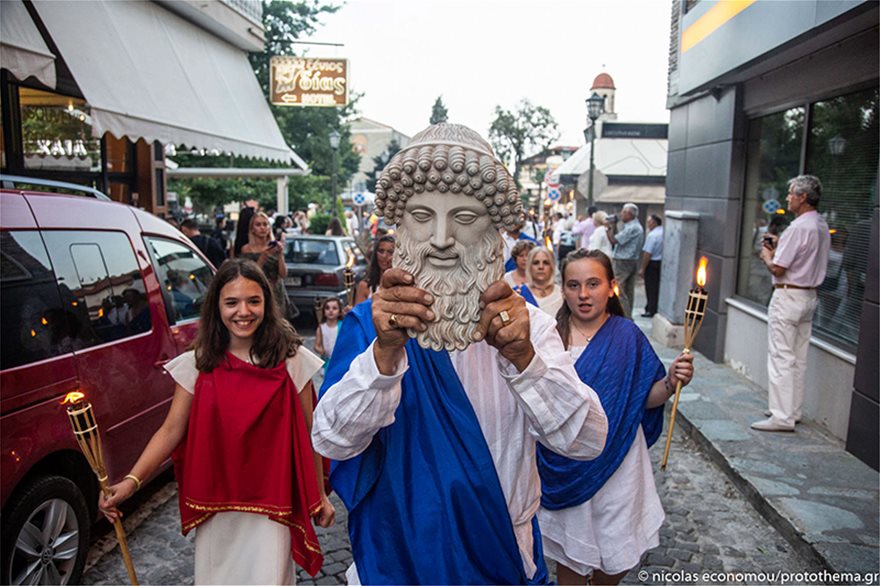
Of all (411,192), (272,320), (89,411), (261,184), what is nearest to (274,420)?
(272,320)

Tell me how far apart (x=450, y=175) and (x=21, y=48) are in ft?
20.0

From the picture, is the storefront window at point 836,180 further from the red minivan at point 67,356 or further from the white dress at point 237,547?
the red minivan at point 67,356

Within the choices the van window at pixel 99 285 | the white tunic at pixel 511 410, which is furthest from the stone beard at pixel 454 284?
the van window at pixel 99 285

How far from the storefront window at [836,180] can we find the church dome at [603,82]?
148 feet

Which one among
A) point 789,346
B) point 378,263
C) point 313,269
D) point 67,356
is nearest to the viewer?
point 67,356

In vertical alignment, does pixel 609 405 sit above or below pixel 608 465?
above

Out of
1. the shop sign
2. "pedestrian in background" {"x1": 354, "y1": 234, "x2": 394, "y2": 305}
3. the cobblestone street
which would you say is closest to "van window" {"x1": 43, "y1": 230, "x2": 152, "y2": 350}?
the cobblestone street

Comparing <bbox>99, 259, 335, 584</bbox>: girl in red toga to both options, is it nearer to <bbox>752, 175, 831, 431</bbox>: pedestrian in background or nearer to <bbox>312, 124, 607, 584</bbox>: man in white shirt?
<bbox>312, 124, 607, 584</bbox>: man in white shirt

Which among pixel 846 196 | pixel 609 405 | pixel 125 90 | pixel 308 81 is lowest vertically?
pixel 609 405

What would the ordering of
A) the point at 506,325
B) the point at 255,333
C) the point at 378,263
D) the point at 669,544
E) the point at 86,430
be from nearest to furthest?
the point at 506,325 → the point at 86,430 → the point at 255,333 → the point at 669,544 → the point at 378,263

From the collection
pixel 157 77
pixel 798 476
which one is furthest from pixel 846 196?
pixel 157 77

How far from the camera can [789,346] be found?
20.0 ft

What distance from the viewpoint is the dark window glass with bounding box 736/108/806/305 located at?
26.0 feet

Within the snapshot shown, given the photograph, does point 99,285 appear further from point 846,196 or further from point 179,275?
point 846,196
